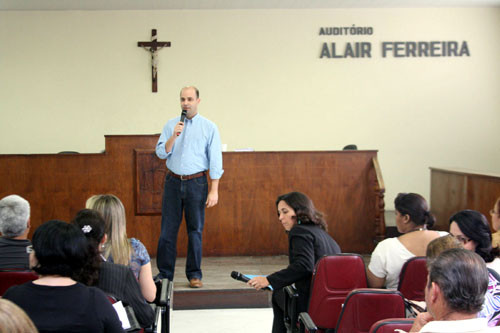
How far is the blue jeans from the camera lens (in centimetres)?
410

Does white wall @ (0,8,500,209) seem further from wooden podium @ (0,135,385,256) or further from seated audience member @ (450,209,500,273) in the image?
seated audience member @ (450,209,500,273)

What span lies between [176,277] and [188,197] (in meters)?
0.84

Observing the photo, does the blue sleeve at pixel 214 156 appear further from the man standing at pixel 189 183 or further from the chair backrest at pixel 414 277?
the chair backrest at pixel 414 277

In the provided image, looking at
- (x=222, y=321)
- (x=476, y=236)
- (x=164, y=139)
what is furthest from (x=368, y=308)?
(x=164, y=139)

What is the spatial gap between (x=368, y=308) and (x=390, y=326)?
502mm

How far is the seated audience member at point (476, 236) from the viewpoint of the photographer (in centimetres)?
234

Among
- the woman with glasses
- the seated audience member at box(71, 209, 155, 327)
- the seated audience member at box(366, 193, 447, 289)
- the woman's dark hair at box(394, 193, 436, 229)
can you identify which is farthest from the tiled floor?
the woman with glasses

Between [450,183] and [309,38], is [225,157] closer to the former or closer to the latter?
[450,183]

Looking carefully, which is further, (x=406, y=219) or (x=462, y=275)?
(x=406, y=219)

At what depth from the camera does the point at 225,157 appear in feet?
17.4

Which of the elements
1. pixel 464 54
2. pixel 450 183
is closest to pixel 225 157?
pixel 450 183

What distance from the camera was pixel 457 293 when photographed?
1.49 meters

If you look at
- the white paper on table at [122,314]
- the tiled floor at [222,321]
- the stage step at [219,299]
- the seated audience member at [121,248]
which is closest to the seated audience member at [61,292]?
the white paper on table at [122,314]

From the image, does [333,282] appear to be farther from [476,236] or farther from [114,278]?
[114,278]
